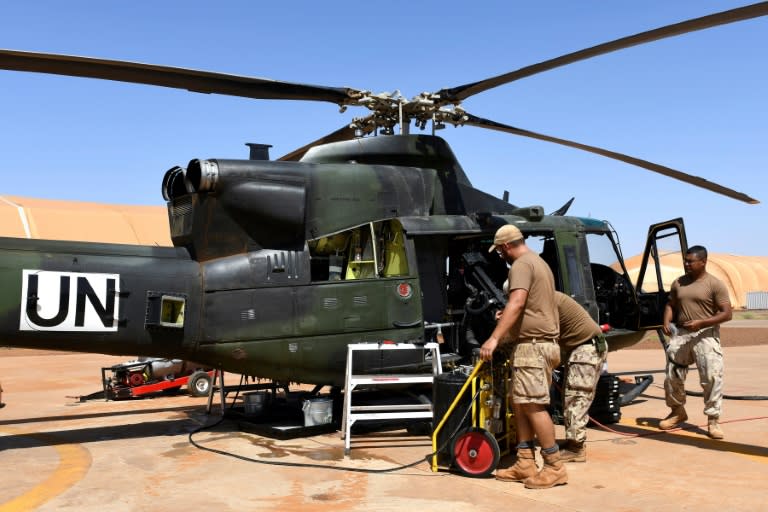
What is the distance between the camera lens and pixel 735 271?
62.5 m

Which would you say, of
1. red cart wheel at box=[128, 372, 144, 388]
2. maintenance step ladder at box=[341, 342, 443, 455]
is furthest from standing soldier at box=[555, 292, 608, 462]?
red cart wheel at box=[128, 372, 144, 388]

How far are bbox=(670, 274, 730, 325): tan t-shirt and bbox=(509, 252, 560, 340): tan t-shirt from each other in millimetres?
2733

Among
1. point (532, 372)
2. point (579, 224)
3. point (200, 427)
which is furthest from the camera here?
point (579, 224)

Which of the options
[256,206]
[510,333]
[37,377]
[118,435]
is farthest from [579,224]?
[37,377]

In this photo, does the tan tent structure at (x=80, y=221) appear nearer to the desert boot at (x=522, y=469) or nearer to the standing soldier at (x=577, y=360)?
the standing soldier at (x=577, y=360)

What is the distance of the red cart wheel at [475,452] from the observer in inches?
231

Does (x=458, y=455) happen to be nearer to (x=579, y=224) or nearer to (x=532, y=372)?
(x=532, y=372)

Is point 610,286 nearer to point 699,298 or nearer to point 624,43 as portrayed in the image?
point 699,298

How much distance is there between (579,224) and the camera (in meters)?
9.20

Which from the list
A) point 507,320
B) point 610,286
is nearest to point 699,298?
point 610,286

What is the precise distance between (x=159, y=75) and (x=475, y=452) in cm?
467

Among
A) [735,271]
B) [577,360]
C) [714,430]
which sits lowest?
[714,430]

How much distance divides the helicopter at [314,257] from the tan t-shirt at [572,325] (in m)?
1.84

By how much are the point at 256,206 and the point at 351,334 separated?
6.08 feet
